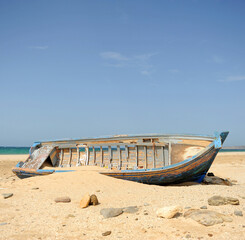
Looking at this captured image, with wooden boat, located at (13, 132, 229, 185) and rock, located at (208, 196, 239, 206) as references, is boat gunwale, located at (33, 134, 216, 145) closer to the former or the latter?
wooden boat, located at (13, 132, 229, 185)

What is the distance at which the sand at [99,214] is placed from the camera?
3.99 m

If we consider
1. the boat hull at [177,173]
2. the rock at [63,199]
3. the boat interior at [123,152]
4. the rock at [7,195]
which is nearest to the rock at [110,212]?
the rock at [63,199]

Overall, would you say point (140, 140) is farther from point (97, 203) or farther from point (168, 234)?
point (168, 234)

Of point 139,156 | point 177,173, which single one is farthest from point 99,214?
point 139,156

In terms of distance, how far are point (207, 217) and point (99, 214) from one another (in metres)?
2.27

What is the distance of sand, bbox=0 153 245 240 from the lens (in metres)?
3.99

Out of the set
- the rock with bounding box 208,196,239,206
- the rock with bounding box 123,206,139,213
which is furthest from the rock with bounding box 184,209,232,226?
the rock with bounding box 123,206,139,213

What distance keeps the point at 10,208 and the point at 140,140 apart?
20.4 feet

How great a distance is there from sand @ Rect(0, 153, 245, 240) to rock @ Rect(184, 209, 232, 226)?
0.30 ft

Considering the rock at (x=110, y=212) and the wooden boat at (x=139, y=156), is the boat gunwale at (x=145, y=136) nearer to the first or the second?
the wooden boat at (x=139, y=156)

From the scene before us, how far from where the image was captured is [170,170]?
27.1 feet

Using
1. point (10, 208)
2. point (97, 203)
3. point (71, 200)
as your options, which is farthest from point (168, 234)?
point (10, 208)

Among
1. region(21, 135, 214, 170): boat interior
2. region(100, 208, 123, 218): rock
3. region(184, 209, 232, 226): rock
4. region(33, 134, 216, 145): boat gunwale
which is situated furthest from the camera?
region(21, 135, 214, 170): boat interior

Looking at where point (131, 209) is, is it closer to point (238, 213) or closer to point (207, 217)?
point (207, 217)
